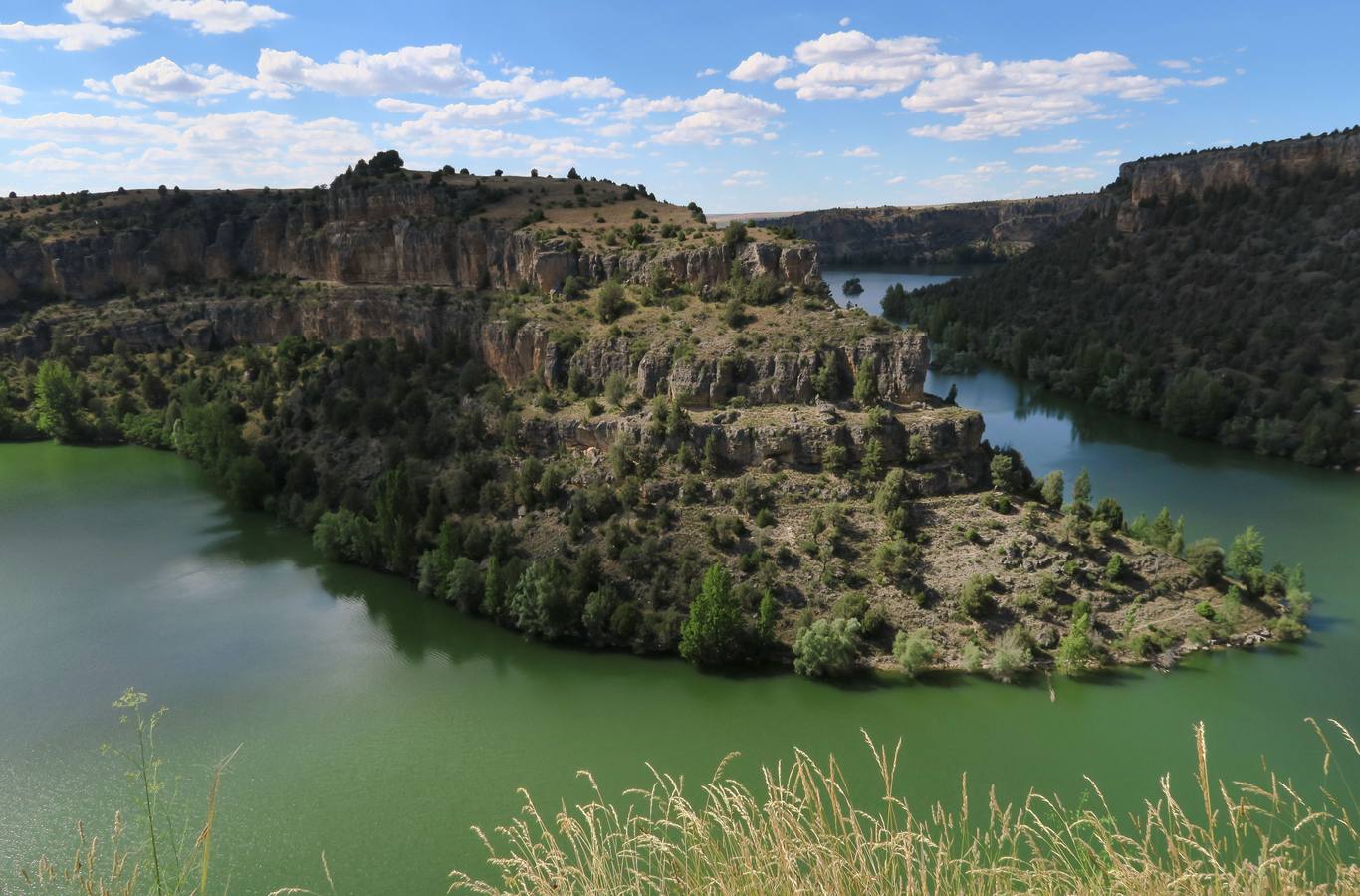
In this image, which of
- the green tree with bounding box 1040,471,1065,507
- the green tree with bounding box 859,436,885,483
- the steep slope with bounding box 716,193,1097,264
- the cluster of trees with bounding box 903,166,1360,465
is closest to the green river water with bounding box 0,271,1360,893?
the green tree with bounding box 1040,471,1065,507

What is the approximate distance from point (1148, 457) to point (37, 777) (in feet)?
156

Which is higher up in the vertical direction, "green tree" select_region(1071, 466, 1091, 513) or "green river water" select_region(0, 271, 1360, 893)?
"green tree" select_region(1071, 466, 1091, 513)

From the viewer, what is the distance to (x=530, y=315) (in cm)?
3734

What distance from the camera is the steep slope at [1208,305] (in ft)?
148

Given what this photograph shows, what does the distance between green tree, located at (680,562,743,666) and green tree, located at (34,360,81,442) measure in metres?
42.5

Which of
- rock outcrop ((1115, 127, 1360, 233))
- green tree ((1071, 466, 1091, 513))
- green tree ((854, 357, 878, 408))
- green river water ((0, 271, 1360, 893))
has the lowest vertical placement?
green river water ((0, 271, 1360, 893))

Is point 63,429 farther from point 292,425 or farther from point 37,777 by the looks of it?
point 37,777

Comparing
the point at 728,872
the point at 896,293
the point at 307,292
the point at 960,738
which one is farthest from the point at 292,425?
the point at 896,293

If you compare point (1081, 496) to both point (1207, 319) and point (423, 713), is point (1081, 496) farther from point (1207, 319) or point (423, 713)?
point (1207, 319)

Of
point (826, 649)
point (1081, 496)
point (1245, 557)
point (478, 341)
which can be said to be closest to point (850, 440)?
point (1081, 496)

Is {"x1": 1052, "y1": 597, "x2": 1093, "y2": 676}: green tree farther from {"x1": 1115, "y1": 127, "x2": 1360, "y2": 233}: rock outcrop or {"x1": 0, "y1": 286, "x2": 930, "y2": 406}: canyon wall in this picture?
{"x1": 1115, "y1": 127, "x2": 1360, "y2": 233}: rock outcrop

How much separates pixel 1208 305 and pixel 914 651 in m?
48.5

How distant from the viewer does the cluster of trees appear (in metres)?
44.9

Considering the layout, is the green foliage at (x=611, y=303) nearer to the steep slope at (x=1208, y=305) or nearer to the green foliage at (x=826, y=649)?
the green foliage at (x=826, y=649)
